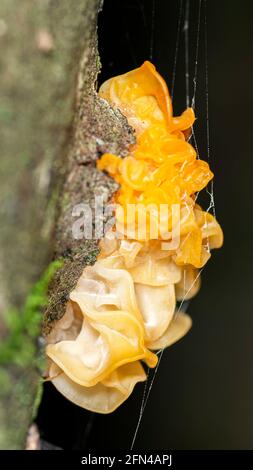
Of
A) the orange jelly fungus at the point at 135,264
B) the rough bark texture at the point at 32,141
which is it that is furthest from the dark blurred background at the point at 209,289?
the rough bark texture at the point at 32,141

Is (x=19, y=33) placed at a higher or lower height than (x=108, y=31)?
lower

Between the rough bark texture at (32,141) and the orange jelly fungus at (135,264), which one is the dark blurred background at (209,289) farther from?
the rough bark texture at (32,141)

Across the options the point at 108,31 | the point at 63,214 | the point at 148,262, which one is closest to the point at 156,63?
the point at 108,31

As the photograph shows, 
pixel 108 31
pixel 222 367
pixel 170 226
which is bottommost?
pixel 222 367

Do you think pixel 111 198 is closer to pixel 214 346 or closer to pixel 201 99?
pixel 201 99

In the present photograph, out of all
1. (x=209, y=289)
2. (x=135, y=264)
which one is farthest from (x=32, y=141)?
(x=209, y=289)

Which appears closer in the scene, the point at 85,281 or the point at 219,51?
the point at 85,281
